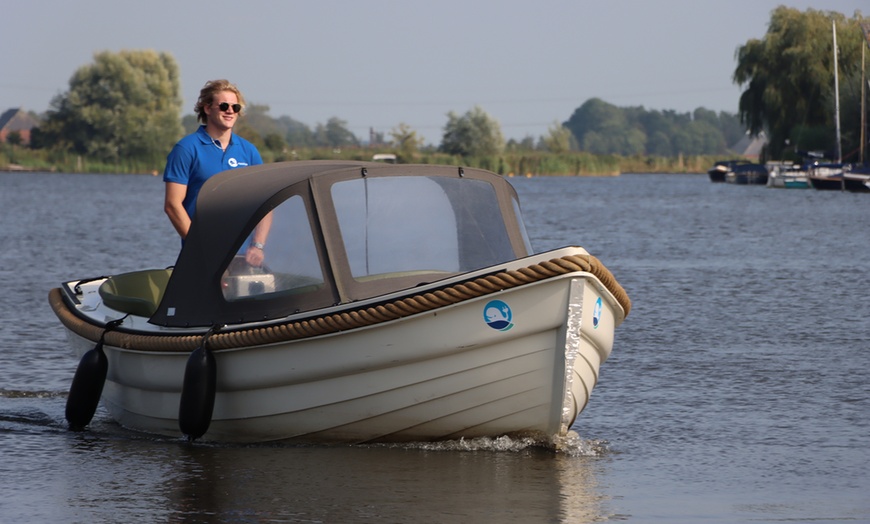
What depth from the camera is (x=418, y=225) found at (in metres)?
8.34

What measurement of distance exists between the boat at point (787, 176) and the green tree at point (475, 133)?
49.8 m

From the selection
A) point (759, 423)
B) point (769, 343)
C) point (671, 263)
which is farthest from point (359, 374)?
point (671, 263)

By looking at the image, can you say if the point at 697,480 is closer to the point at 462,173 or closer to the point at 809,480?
the point at 809,480

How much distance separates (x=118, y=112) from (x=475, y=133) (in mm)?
33960

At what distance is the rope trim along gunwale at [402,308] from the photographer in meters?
7.29

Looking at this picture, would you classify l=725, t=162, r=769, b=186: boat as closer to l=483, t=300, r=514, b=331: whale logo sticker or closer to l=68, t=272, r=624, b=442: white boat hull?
l=68, t=272, r=624, b=442: white boat hull

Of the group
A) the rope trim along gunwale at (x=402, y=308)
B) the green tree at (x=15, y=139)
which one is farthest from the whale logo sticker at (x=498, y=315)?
the green tree at (x=15, y=139)

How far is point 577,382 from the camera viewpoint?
794 centimetres

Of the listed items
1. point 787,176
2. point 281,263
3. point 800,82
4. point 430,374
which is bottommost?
point 787,176

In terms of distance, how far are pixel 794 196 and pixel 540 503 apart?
57630 mm

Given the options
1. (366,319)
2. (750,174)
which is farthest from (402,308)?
(750,174)

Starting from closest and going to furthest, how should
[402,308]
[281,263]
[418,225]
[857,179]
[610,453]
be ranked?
[402,308] < [281,263] < [418,225] < [610,453] < [857,179]

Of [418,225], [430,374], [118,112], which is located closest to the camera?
[430,374]

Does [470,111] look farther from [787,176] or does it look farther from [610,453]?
[610,453]
